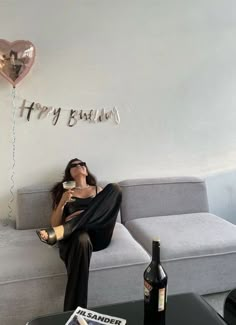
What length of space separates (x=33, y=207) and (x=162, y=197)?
102 centimetres

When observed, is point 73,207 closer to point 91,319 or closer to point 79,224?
point 79,224

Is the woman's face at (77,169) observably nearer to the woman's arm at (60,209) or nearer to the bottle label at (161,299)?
the woman's arm at (60,209)

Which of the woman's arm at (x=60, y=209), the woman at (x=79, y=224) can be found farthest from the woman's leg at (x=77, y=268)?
the woman's arm at (x=60, y=209)

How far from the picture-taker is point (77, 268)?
196cm

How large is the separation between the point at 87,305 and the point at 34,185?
108 cm

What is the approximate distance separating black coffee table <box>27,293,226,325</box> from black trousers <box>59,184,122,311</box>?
0.41 m

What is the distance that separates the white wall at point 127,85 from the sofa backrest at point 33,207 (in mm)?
213

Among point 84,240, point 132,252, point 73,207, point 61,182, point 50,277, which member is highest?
point 61,182

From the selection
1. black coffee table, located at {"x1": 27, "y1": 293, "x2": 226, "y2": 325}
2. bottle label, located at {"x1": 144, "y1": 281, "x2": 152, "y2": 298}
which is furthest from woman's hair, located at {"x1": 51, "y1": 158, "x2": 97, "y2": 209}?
bottle label, located at {"x1": 144, "y1": 281, "x2": 152, "y2": 298}

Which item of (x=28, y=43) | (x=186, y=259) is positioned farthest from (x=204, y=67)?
(x=186, y=259)

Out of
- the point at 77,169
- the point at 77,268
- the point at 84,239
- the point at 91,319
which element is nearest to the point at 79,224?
the point at 84,239

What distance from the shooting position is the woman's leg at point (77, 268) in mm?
1944

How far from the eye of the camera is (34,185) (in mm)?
2803

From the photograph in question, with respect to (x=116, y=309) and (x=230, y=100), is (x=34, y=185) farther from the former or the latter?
(x=230, y=100)
